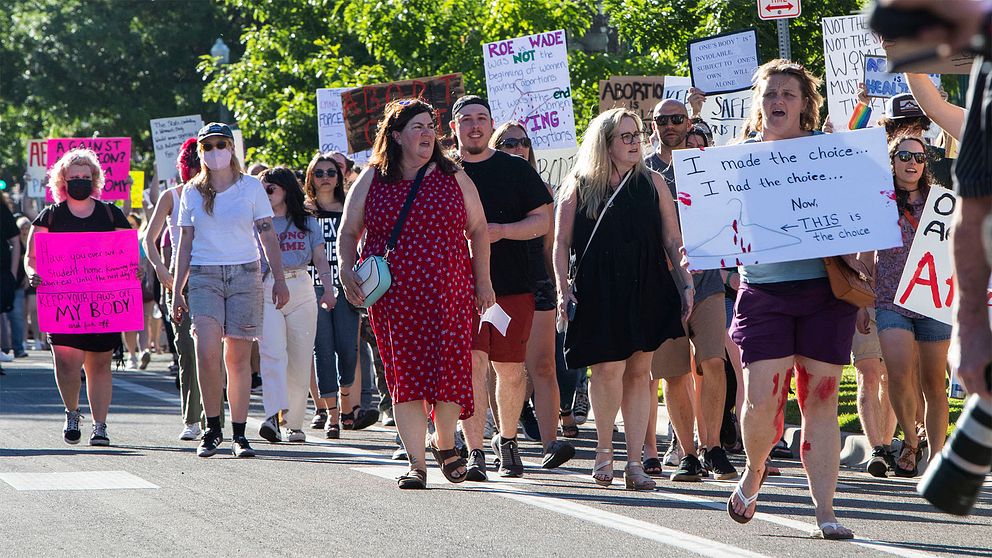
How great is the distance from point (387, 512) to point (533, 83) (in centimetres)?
731

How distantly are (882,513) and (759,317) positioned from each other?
53.2 inches

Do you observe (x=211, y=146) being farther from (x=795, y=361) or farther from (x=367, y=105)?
(x=367, y=105)

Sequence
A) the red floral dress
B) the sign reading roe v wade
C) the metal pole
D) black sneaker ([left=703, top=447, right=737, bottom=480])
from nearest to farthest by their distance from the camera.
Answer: the sign reading roe v wade < the red floral dress < black sneaker ([left=703, top=447, right=737, bottom=480]) < the metal pole

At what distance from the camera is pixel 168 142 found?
19500 mm

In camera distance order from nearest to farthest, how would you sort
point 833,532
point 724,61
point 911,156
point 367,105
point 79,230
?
point 833,532, point 911,156, point 79,230, point 724,61, point 367,105

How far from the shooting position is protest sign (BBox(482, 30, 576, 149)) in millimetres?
13508

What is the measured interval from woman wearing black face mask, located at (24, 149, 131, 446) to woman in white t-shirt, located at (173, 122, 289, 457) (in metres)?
1.05

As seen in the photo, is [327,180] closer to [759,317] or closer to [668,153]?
[668,153]

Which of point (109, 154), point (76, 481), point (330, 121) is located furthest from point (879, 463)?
point (109, 154)

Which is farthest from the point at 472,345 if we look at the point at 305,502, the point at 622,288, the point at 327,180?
the point at 327,180

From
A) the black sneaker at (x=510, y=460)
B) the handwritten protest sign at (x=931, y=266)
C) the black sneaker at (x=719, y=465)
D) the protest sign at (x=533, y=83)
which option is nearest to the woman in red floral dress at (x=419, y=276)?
the black sneaker at (x=510, y=460)

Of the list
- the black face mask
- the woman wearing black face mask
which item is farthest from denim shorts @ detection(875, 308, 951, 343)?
the black face mask

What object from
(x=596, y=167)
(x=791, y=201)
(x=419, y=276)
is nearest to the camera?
(x=791, y=201)

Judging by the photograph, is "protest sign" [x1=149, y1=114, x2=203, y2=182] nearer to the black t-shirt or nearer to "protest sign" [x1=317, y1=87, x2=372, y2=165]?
"protest sign" [x1=317, y1=87, x2=372, y2=165]
